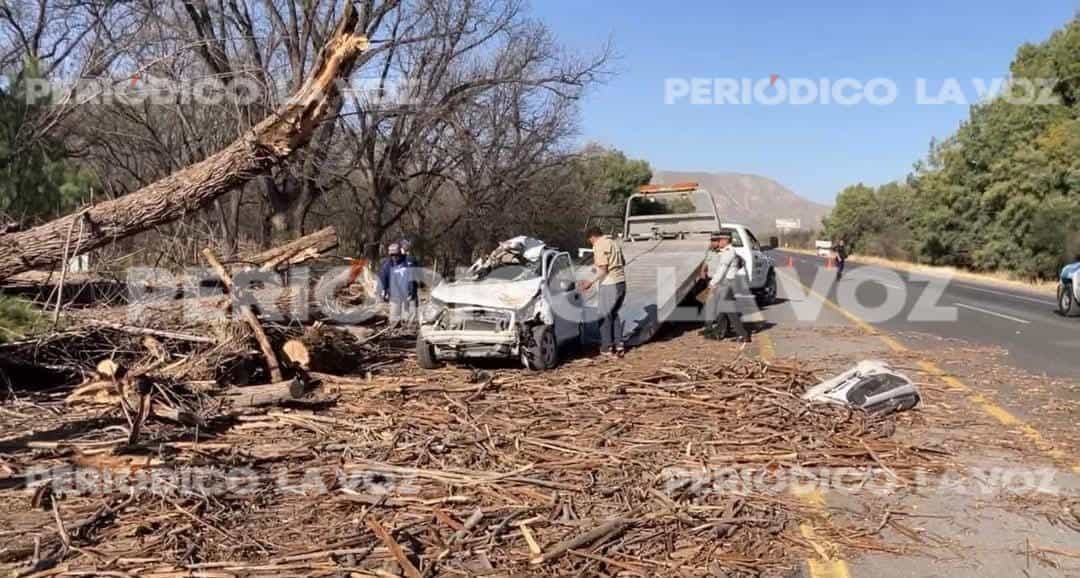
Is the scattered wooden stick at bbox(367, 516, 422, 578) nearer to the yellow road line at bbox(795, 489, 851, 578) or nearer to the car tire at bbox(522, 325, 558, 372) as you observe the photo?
the yellow road line at bbox(795, 489, 851, 578)

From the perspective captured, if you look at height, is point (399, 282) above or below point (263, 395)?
above

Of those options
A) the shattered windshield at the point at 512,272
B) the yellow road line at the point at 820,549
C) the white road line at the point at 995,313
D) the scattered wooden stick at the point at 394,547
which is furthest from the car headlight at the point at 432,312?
the white road line at the point at 995,313

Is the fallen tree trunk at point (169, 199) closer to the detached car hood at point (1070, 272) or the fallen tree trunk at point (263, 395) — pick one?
the fallen tree trunk at point (263, 395)

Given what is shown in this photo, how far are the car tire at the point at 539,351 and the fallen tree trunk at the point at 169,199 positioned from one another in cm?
355

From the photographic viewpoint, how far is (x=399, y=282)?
13.4 meters

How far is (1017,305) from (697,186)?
394 inches

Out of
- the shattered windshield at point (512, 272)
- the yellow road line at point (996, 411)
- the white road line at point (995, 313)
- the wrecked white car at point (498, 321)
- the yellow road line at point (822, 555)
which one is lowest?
the white road line at point (995, 313)

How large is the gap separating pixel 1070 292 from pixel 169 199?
17.1m

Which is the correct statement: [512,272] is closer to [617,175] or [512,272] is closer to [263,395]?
[263,395]

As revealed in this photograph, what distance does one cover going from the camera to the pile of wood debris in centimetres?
450

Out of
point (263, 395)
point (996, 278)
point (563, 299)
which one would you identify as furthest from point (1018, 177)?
point (263, 395)

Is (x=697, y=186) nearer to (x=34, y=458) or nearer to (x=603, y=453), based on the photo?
(x=603, y=453)

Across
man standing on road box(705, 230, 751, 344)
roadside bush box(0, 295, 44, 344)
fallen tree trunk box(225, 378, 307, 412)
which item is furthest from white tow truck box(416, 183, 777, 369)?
roadside bush box(0, 295, 44, 344)

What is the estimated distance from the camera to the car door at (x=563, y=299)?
10.9m
